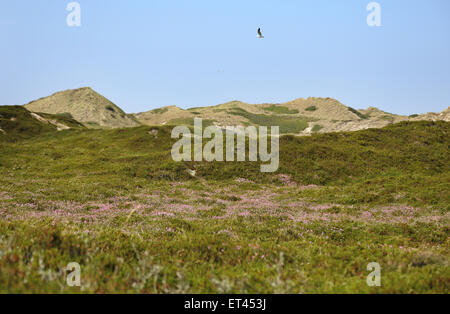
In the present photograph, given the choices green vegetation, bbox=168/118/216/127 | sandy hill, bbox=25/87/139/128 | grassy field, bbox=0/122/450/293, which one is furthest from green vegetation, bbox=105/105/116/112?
grassy field, bbox=0/122/450/293

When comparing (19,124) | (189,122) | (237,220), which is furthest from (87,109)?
(237,220)

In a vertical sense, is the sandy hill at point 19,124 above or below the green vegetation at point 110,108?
below

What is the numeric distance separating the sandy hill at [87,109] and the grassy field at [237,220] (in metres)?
138

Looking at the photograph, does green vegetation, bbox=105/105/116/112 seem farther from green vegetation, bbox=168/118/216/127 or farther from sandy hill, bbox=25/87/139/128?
green vegetation, bbox=168/118/216/127

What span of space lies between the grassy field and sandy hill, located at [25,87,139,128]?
137687 millimetres

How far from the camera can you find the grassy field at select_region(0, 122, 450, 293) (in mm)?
4625

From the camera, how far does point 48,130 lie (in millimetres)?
75625

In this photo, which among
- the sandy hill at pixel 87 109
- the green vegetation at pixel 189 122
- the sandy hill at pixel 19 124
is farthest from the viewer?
the sandy hill at pixel 87 109

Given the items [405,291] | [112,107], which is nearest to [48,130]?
[405,291]

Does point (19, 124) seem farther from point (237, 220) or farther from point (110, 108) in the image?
point (110, 108)

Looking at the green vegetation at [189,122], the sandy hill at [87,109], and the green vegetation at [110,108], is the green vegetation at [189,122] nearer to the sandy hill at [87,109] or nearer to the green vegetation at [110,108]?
the sandy hill at [87,109]

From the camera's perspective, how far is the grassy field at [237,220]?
462cm

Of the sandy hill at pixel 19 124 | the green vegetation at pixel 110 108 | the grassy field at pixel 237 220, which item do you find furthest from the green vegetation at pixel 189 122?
the grassy field at pixel 237 220

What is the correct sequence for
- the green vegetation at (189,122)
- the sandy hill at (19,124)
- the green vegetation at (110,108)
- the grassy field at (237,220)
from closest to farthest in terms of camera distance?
the grassy field at (237,220)
the sandy hill at (19,124)
the green vegetation at (189,122)
the green vegetation at (110,108)
